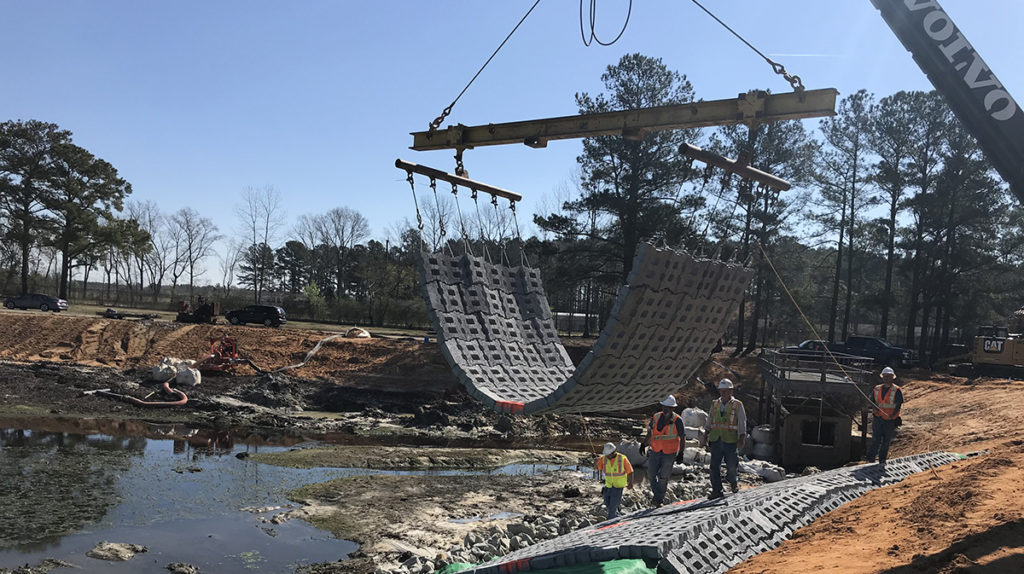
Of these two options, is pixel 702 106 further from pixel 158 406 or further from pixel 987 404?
pixel 158 406

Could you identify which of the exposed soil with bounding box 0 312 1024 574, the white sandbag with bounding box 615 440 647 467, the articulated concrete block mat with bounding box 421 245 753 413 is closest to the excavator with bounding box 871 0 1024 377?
the articulated concrete block mat with bounding box 421 245 753 413

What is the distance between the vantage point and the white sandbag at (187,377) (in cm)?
2361

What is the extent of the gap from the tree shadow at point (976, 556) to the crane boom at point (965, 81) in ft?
11.1

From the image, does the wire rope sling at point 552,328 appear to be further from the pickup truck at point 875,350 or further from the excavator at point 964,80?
the pickup truck at point 875,350

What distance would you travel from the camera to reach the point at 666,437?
9125 millimetres

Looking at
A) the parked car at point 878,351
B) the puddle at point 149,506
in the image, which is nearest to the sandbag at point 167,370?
the puddle at point 149,506

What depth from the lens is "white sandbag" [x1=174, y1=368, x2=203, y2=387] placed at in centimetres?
2361

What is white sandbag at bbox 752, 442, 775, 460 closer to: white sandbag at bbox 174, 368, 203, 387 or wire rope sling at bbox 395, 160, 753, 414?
wire rope sling at bbox 395, 160, 753, 414

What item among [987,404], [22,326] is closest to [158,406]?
[22,326]

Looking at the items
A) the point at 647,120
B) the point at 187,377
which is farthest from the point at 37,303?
the point at 647,120

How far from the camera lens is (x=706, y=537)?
696 cm

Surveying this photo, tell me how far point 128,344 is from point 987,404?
28.0m

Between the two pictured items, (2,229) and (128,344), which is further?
(2,229)

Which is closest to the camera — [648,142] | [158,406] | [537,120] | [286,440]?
[537,120]
